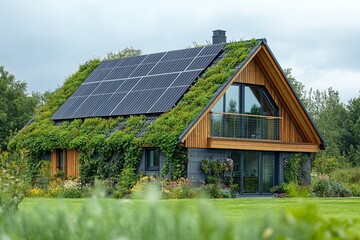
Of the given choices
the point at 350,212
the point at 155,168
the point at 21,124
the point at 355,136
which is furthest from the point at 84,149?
the point at 355,136

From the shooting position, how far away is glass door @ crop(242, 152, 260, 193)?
31047 mm

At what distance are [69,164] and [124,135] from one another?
11.9 feet

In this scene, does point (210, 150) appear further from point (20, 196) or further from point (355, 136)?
point (355, 136)

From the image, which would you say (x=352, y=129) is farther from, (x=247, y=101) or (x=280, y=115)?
(x=247, y=101)

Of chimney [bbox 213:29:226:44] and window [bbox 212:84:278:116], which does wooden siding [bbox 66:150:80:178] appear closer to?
window [bbox 212:84:278:116]

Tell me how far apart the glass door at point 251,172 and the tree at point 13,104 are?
70.0 ft

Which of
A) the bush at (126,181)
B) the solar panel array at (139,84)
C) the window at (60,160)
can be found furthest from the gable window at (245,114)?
the window at (60,160)

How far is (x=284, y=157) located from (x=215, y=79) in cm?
544

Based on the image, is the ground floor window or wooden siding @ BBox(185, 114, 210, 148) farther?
the ground floor window

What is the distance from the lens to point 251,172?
31.4 m

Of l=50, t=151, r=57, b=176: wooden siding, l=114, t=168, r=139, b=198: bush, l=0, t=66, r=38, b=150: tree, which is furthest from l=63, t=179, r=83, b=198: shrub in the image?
l=0, t=66, r=38, b=150: tree

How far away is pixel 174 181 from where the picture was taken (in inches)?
1091

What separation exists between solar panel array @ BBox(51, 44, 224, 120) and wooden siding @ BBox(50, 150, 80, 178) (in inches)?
58.8

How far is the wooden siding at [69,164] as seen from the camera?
105ft
